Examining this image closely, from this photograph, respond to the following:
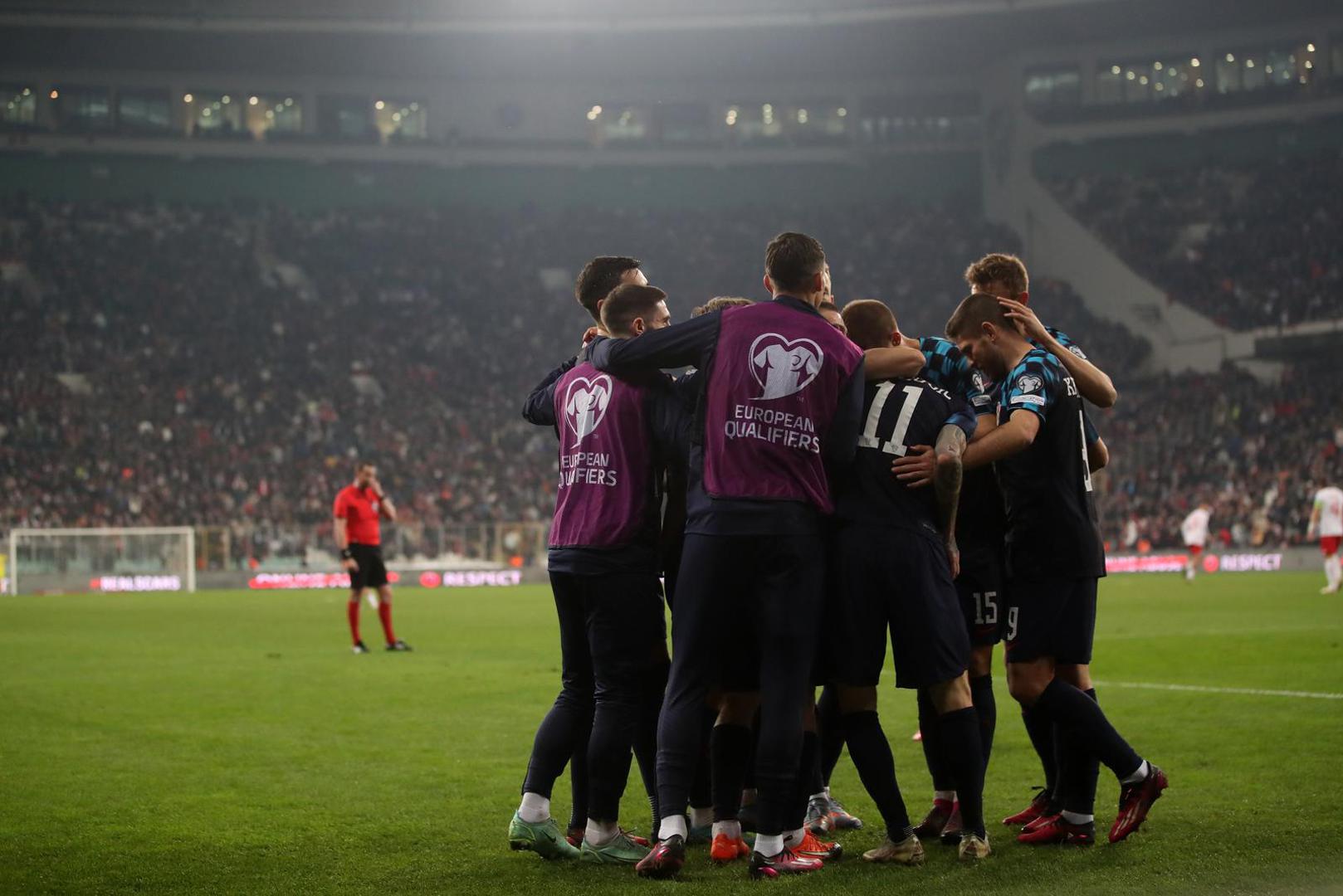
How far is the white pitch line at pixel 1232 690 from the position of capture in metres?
11.2

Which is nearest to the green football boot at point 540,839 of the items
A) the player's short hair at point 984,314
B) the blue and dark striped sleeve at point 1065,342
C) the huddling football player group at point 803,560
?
the huddling football player group at point 803,560

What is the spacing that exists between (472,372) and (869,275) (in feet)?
48.9

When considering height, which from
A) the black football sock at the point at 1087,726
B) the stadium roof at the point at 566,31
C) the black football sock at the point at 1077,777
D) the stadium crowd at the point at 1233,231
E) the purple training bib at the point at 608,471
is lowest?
the black football sock at the point at 1077,777

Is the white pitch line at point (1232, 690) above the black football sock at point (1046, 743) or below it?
below

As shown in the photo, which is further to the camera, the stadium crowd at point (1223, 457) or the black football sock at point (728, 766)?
the stadium crowd at point (1223, 457)

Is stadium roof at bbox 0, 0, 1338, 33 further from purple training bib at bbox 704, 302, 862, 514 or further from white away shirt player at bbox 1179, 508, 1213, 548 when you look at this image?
purple training bib at bbox 704, 302, 862, 514

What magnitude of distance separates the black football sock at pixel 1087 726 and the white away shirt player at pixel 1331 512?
20.9m

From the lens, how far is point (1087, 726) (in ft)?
20.4

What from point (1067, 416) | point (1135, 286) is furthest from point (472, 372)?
point (1067, 416)

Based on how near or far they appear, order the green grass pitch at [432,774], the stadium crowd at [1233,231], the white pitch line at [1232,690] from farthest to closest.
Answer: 1. the stadium crowd at [1233,231]
2. the white pitch line at [1232,690]
3. the green grass pitch at [432,774]

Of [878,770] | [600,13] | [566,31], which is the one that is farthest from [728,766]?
[566,31]

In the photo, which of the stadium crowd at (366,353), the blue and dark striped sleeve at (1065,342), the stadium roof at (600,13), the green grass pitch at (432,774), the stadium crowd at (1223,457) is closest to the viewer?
the green grass pitch at (432,774)

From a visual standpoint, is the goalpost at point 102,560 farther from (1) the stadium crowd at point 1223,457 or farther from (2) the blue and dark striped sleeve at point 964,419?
(2) the blue and dark striped sleeve at point 964,419

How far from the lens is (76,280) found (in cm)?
4912
